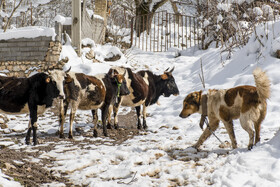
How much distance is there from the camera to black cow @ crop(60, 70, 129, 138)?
22.0 ft

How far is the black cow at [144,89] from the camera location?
8.32m

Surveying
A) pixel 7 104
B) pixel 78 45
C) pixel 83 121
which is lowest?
pixel 83 121

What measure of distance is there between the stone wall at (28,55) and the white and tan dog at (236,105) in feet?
25.3

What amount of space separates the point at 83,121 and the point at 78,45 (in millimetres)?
5329

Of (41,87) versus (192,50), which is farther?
(192,50)

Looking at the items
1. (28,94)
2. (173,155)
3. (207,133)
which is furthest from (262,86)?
(28,94)

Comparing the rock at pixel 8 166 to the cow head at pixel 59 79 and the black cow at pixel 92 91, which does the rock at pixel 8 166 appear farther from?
the black cow at pixel 92 91

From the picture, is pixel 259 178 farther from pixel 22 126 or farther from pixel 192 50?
pixel 192 50

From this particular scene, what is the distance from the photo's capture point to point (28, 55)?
40.7ft

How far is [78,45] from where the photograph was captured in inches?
517

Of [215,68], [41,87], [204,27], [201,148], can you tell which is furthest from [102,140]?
[204,27]

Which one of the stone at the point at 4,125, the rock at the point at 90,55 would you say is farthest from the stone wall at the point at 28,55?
the stone at the point at 4,125

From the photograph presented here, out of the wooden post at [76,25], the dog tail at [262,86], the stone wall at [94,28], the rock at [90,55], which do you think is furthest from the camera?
the stone wall at [94,28]

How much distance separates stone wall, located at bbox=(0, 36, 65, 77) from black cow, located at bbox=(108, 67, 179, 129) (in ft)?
14.4
